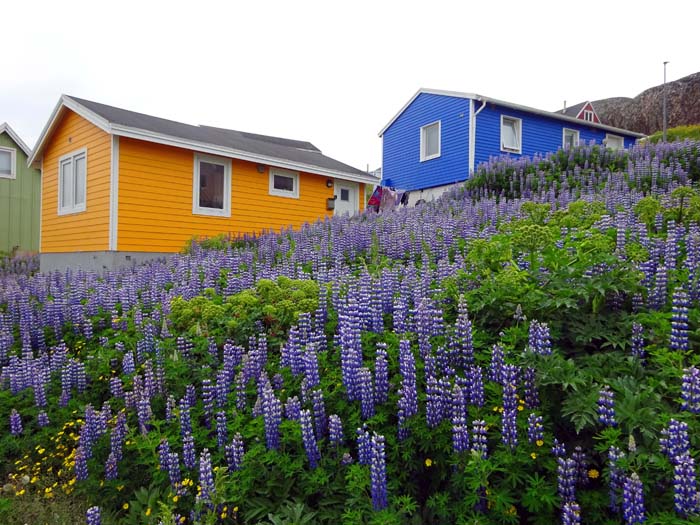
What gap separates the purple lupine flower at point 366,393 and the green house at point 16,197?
22.3 metres

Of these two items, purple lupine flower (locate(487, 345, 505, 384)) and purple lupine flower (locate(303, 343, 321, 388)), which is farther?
purple lupine flower (locate(303, 343, 321, 388))

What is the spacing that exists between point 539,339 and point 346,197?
1664 centimetres

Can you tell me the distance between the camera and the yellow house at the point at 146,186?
13023 mm

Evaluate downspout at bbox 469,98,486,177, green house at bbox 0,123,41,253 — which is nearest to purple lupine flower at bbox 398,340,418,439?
downspout at bbox 469,98,486,177

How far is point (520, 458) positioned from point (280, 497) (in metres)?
1.27

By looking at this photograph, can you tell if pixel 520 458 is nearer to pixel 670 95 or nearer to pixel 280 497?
pixel 280 497

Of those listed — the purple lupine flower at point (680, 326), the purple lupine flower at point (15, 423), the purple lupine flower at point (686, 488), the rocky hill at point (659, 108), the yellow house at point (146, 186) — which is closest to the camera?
the purple lupine flower at point (686, 488)

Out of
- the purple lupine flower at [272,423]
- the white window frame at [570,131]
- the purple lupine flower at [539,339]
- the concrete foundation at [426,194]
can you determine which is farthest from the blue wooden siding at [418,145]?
the purple lupine flower at [272,423]

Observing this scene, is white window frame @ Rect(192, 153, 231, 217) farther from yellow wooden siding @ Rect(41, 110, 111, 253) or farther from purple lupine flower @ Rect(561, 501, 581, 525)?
purple lupine flower @ Rect(561, 501, 581, 525)

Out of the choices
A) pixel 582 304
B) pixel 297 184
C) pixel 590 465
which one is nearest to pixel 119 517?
pixel 590 465

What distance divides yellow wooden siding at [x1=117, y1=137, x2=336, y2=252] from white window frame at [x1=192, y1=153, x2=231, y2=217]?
118mm

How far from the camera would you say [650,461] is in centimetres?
213

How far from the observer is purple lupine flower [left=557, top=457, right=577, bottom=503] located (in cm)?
225

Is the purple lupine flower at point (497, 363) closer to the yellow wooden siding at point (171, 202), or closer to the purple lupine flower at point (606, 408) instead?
the purple lupine flower at point (606, 408)
